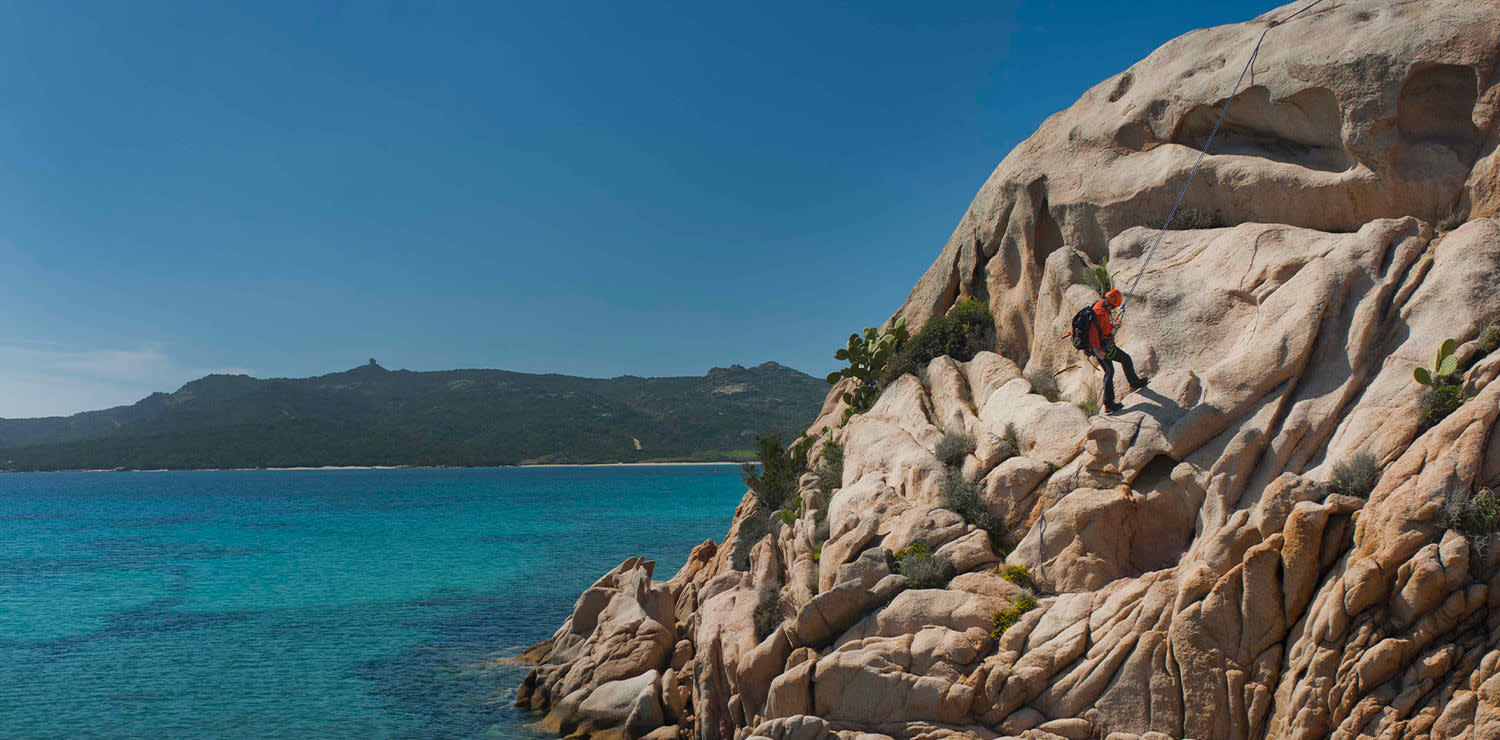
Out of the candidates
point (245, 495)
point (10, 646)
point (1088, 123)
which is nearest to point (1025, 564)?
point (1088, 123)

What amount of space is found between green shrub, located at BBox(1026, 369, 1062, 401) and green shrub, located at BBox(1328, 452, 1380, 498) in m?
7.16

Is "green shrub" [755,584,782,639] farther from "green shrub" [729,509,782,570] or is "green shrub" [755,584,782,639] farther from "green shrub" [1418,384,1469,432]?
"green shrub" [1418,384,1469,432]

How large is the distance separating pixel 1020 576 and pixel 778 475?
13186mm

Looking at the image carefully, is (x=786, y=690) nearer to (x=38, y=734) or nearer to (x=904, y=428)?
(x=904, y=428)

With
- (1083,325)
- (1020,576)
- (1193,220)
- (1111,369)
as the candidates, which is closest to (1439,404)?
(1111,369)

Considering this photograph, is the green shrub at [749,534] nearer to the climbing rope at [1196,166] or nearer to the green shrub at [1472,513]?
the climbing rope at [1196,166]

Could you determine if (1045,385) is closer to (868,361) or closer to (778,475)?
(868,361)

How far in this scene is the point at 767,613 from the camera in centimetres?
1945

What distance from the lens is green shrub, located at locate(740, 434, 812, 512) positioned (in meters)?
28.3

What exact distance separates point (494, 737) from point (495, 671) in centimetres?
637

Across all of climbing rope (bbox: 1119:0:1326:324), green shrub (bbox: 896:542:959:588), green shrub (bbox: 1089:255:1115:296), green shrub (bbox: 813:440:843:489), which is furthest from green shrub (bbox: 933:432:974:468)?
green shrub (bbox: 1089:255:1115:296)

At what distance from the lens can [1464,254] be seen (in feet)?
53.1

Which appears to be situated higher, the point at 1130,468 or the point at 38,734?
the point at 1130,468

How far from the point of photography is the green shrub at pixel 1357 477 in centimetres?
1354
